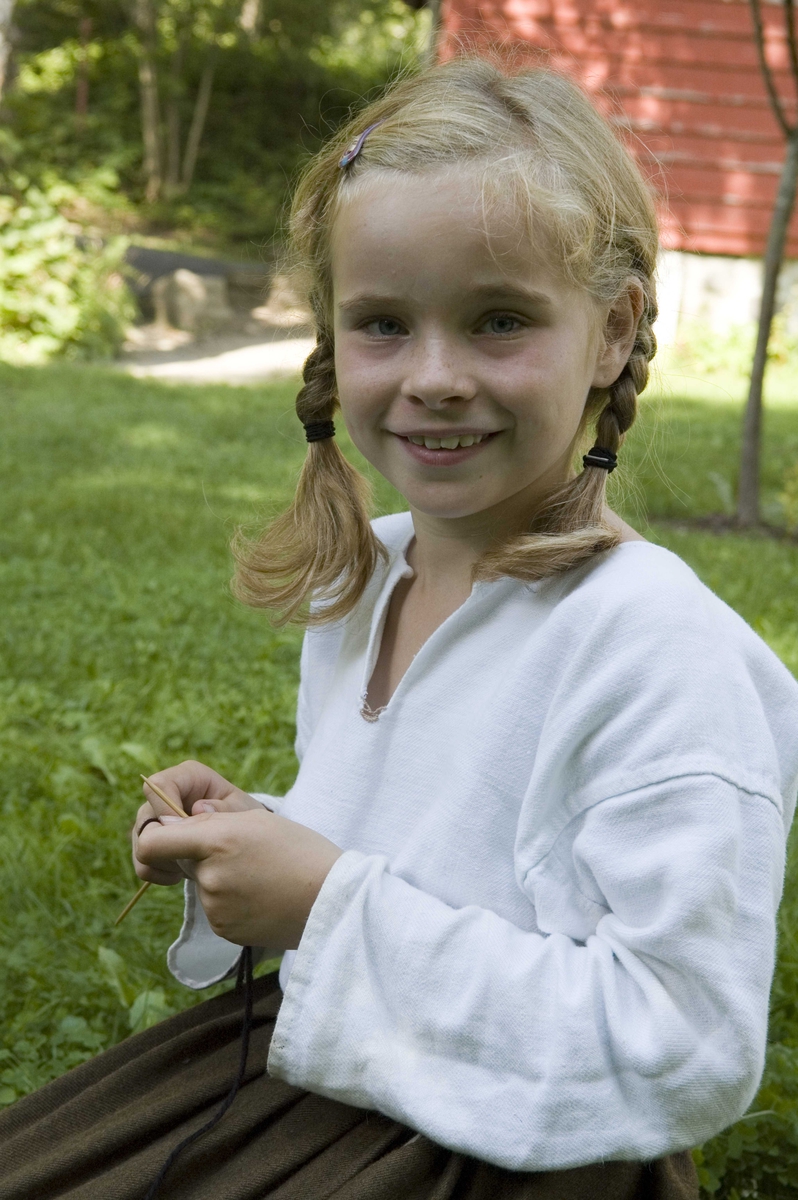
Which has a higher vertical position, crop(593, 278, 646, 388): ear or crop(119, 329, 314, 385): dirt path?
crop(593, 278, 646, 388): ear

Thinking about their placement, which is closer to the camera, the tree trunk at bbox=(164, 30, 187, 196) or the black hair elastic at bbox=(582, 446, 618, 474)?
the black hair elastic at bbox=(582, 446, 618, 474)

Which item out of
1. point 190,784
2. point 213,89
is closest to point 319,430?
point 190,784

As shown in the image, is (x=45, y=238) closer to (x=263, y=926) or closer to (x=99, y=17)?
(x=263, y=926)

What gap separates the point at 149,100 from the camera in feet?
56.9

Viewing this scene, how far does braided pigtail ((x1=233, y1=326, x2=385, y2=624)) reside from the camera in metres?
1.76

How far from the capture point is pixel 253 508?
5.59 m

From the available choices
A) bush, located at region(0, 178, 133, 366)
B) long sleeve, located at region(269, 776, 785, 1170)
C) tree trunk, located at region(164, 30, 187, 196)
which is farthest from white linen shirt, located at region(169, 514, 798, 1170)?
tree trunk, located at region(164, 30, 187, 196)

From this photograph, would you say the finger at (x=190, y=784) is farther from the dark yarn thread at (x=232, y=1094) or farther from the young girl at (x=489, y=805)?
the dark yarn thread at (x=232, y=1094)

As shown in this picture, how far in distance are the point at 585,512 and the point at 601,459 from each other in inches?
2.7

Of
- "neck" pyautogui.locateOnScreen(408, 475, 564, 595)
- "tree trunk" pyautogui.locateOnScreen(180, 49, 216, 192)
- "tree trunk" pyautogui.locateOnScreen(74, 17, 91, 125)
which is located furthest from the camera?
"tree trunk" pyautogui.locateOnScreen(180, 49, 216, 192)

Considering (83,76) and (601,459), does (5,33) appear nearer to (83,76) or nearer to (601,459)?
(83,76)

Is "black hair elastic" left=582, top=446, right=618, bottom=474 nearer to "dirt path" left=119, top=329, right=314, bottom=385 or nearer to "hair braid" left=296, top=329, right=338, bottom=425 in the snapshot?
"hair braid" left=296, top=329, right=338, bottom=425

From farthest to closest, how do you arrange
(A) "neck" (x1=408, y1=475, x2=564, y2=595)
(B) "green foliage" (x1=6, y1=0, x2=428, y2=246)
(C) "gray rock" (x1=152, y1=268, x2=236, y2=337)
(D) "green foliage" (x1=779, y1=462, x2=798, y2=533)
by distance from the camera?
(B) "green foliage" (x1=6, y1=0, x2=428, y2=246), (C) "gray rock" (x1=152, y1=268, x2=236, y2=337), (D) "green foliage" (x1=779, y1=462, x2=798, y2=533), (A) "neck" (x1=408, y1=475, x2=564, y2=595)

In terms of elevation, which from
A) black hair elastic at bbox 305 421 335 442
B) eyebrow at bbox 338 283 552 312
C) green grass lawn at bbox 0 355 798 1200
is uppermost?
eyebrow at bbox 338 283 552 312
